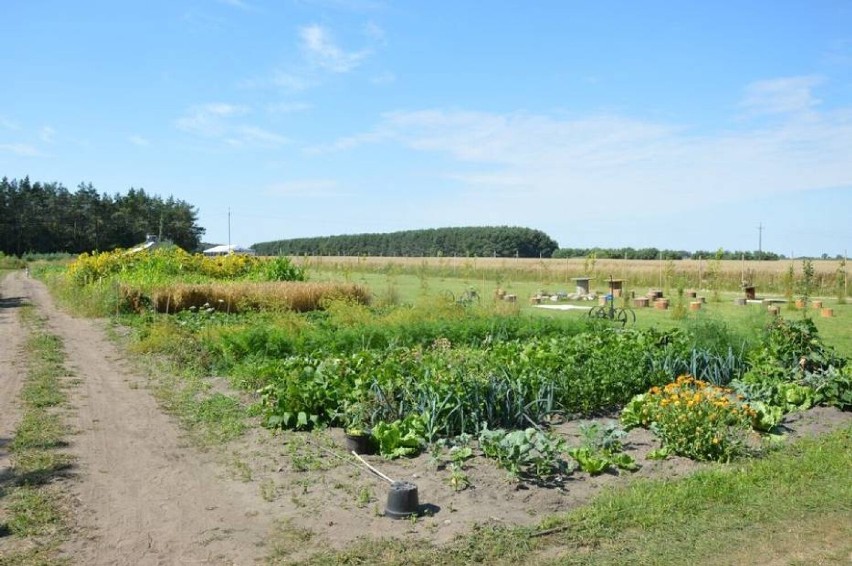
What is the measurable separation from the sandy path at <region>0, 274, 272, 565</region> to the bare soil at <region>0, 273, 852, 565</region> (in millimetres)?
11

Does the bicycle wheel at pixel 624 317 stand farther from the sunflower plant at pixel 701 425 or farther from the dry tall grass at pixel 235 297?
the sunflower plant at pixel 701 425

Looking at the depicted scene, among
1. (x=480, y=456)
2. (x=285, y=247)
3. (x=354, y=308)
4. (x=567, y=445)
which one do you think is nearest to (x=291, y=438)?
(x=480, y=456)

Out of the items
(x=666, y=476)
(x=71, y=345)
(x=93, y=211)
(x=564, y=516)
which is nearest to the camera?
(x=564, y=516)

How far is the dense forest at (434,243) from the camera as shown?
294 feet

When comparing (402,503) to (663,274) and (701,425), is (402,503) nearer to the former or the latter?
(701,425)

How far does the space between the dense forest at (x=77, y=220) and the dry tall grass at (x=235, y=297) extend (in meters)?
52.5

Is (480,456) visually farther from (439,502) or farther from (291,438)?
(291,438)

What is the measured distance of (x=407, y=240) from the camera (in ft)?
311

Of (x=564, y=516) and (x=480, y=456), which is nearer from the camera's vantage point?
(x=564, y=516)

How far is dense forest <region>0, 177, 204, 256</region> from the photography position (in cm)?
→ 6638

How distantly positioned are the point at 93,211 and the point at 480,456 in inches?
2835

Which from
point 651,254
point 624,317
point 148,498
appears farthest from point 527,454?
point 651,254

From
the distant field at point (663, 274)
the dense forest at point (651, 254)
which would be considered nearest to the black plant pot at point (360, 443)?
the distant field at point (663, 274)

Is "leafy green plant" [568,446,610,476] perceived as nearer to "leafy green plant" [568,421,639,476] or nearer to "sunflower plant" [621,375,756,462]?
"leafy green plant" [568,421,639,476]
